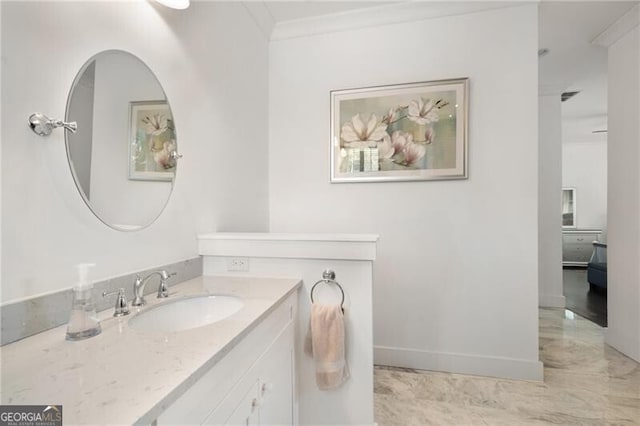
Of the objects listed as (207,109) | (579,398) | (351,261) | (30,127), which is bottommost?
(579,398)

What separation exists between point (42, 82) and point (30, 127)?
140 millimetres

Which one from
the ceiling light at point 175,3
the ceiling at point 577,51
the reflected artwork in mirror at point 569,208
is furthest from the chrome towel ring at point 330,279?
the reflected artwork in mirror at point 569,208

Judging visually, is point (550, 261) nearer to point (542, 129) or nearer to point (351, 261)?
point (542, 129)

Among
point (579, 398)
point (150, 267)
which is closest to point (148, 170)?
point (150, 267)

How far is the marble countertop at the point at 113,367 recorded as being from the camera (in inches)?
20.6

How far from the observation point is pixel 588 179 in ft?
20.7

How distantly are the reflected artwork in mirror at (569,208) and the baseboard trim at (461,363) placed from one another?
19.6 ft

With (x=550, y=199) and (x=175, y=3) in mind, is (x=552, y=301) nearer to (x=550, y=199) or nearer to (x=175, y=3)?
(x=550, y=199)

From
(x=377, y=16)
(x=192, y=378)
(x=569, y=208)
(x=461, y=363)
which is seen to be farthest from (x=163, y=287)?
(x=569, y=208)

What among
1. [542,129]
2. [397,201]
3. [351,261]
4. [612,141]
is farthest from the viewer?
[542,129]

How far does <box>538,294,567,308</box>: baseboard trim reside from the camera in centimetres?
354

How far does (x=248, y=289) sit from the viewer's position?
127 centimetres

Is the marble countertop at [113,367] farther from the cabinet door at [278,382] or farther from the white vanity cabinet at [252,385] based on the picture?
the cabinet door at [278,382]

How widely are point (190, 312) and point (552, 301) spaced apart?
4140 millimetres
